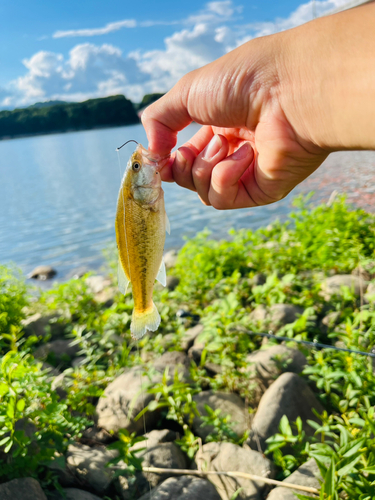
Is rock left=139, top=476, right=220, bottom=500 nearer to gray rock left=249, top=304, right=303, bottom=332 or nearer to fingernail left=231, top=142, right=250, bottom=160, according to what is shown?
gray rock left=249, top=304, right=303, bottom=332

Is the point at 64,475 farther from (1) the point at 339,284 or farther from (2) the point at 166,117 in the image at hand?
(1) the point at 339,284

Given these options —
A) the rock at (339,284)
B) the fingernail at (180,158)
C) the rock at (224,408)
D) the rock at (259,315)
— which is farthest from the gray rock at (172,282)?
the fingernail at (180,158)

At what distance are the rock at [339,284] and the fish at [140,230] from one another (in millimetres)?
3482

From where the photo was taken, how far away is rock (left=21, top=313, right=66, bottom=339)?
5.94 meters

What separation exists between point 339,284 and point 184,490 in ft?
11.3

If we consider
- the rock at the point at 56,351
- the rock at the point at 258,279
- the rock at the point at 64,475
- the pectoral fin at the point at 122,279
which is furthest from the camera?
the rock at the point at 258,279

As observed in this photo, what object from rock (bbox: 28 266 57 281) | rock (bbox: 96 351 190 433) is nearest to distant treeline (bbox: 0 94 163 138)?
rock (bbox: 28 266 57 281)

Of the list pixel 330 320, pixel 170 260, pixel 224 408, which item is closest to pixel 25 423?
pixel 224 408

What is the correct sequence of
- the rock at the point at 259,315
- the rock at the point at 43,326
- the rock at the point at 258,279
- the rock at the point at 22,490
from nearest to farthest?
1. the rock at the point at 22,490
2. the rock at the point at 259,315
3. the rock at the point at 43,326
4. the rock at the point at 258,279

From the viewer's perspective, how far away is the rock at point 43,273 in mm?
11166

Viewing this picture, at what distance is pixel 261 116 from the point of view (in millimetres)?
2344

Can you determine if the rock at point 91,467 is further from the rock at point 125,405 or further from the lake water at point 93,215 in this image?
the lake water at point 93,215

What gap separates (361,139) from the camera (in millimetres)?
1837

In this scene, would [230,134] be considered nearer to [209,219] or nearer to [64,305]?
[64,305]
